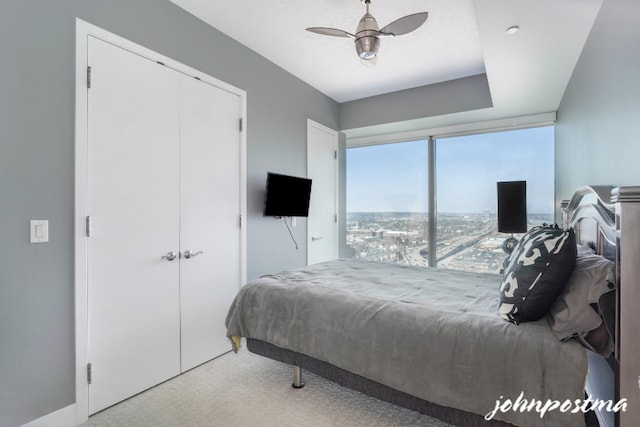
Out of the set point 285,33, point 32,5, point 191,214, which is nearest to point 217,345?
point 191,214

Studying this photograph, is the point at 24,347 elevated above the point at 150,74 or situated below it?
below

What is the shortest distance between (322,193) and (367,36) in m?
2.44

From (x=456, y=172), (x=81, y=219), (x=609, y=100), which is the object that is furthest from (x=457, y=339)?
(x=456, y=172)

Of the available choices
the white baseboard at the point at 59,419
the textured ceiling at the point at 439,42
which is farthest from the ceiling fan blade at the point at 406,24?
the white baseboard at the point at 59,419

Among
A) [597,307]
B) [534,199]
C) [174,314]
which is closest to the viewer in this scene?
[597,307]

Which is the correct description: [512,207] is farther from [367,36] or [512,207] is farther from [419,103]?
[367,36]

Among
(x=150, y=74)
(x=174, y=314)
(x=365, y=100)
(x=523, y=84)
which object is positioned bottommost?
(x=174, y=314)

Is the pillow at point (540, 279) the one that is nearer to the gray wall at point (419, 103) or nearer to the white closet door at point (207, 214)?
the white closet door at point (207, 214)

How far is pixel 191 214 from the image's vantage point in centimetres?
265

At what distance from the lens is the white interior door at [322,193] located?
4160mm

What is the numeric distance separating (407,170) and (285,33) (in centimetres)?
262

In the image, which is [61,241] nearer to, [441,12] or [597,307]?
[597,307]

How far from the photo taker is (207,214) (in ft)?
9.16

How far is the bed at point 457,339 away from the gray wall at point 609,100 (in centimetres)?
20
